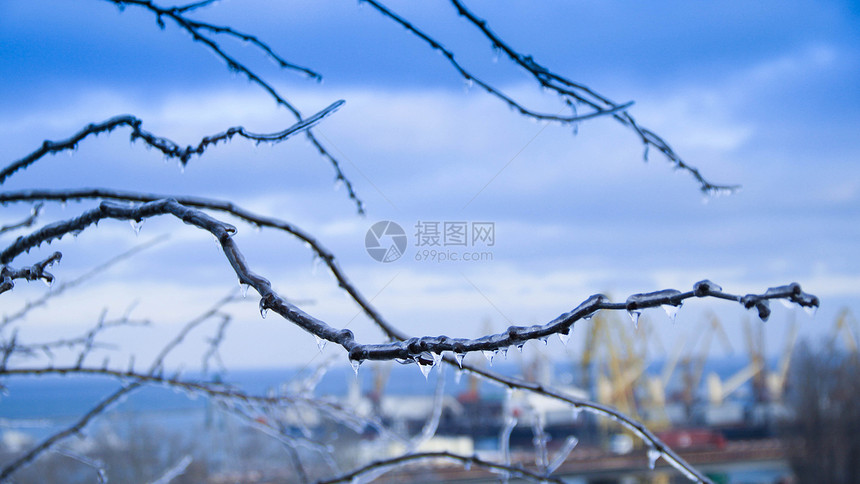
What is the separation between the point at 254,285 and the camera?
42cm

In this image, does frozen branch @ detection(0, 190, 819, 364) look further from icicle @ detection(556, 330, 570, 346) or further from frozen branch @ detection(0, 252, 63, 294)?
frozen branch @ detection(0, 252, 63, 294)

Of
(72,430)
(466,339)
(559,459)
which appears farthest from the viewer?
(72,430)

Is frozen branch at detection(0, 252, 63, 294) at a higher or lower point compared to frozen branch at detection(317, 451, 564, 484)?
higher

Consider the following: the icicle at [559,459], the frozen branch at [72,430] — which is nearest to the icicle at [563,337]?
the icicle at [559,459]

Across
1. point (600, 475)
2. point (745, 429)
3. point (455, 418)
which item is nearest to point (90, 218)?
point (600, 475)

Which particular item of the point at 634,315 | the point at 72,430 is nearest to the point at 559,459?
the point at 634,315

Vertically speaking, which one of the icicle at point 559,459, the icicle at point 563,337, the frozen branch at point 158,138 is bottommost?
the icicle at point 559,459

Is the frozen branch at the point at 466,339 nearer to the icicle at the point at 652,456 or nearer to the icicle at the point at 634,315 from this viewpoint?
the icicle at the point at 634,315

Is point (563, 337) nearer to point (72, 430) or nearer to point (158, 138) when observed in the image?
point (158, 138)

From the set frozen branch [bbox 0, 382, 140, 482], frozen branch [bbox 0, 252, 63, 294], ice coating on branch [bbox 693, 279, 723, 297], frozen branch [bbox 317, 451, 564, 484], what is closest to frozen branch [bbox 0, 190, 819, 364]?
ice coating on branch [bbox 693, 279, 723, 297]

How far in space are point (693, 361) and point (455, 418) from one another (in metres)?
12.3

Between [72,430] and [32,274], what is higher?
[32,274]

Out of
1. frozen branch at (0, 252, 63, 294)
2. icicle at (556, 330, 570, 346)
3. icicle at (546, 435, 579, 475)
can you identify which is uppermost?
frozen branch at (0, 252, 63, 294)

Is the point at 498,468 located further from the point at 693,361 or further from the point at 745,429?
the point at 693,361
